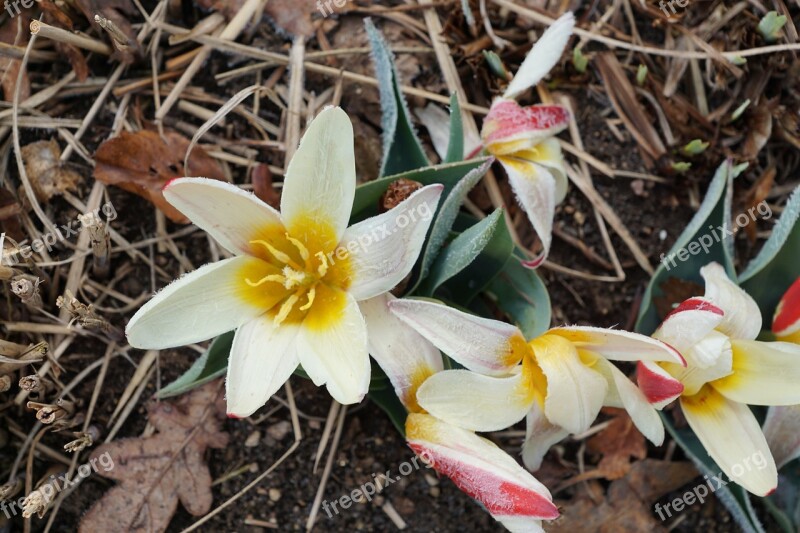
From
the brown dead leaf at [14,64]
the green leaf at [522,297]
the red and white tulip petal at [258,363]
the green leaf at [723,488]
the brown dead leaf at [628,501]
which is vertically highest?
the brown dead leaf at [14,64]

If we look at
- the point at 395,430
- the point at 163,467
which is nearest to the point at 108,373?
the point at 163,467

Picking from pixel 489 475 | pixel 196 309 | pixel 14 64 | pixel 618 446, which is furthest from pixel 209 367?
pixel 618 446

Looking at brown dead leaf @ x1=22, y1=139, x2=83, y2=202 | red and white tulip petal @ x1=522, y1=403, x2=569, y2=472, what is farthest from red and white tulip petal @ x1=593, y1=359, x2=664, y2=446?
brown dead leaf @ x1=22, y1=139, x2=83, y2=202

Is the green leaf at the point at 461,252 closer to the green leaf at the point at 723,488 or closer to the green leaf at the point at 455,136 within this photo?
the green leaf at the point at 455,136

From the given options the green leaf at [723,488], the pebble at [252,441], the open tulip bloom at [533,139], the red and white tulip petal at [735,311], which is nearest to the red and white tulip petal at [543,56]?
the open tulip bloom at [533,139]

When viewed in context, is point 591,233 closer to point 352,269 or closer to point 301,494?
point 352,269

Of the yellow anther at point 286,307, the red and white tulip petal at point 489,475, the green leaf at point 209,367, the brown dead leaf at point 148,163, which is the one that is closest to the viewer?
the red and white tulip petal at point 489,475

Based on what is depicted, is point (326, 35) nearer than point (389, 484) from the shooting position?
No
